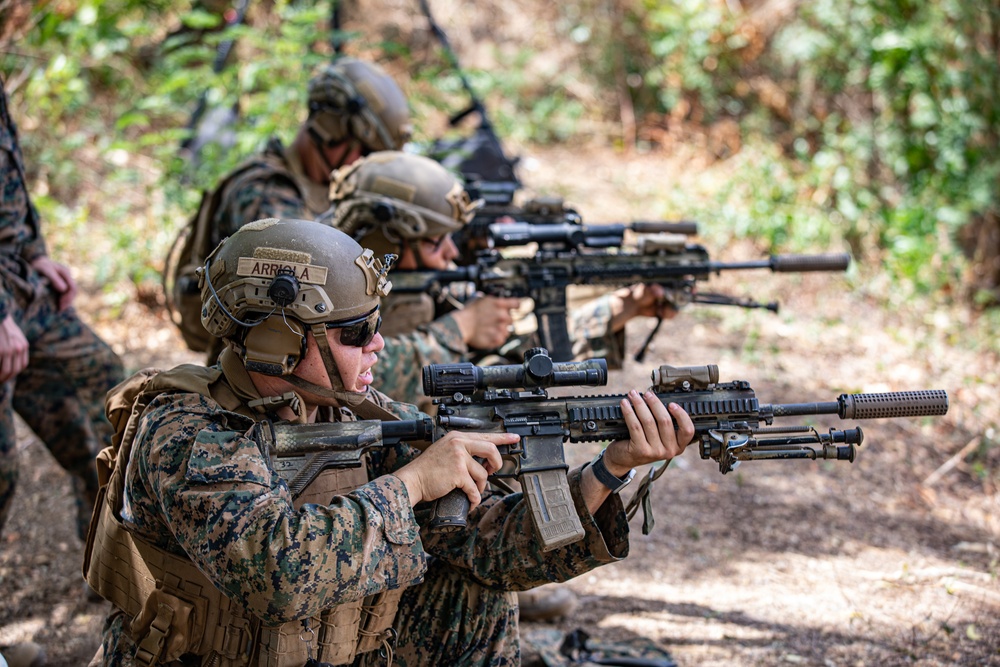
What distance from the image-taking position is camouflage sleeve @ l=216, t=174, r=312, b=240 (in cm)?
488

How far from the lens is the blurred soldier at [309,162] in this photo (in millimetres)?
4988

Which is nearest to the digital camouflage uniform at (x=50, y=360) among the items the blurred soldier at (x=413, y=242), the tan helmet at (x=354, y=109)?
the blurred soldier at (x=413, y=242)

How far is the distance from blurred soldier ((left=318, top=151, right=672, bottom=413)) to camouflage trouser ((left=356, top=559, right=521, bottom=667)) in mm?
1147

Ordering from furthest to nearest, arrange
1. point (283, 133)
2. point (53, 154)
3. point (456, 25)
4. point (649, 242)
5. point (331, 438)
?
point (456, 25) → point (53, 154) → point (283, 133) → point (649, 242) → point (331, 438)

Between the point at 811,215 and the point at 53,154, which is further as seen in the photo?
the point at 811,215

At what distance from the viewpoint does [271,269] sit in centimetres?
268

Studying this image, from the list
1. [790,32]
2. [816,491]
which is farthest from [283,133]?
[790,32]

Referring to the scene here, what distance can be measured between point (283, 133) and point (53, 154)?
3056 millimetres

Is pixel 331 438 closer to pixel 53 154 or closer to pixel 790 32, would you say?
pixel 53 154

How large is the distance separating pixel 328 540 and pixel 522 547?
74cm

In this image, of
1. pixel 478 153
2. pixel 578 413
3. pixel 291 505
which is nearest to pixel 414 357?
pixel 578 413

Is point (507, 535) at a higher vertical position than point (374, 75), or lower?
lower

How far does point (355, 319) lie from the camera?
2.78 metres

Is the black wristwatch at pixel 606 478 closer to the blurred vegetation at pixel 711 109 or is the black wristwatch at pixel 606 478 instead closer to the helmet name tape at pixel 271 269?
the helmet name tape at pixel 271 269
